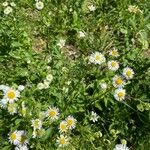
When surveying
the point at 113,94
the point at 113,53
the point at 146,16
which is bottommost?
the point at 113,94

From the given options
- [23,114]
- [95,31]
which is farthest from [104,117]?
[95,31]

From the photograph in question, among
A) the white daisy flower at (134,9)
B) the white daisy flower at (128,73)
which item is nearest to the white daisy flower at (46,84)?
the white daisy flower at (128,73)

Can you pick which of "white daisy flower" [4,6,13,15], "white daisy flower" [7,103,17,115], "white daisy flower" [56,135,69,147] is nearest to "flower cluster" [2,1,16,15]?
"white daisy flower" [4,6,13,15]

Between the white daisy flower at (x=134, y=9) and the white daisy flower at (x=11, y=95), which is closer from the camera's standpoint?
the white daisy flower at (x=11, y=95)

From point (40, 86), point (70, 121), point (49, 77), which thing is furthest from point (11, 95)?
point (70, 121)

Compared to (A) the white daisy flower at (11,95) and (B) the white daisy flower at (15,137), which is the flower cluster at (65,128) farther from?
(A) the white daisy flower at (11,95)

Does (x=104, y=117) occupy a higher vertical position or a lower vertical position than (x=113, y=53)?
lower

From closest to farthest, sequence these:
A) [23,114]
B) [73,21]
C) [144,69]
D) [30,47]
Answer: [23,114], [144,69], [30,47], [73,21]

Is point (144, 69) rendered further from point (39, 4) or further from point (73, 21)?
point (39, 4)
